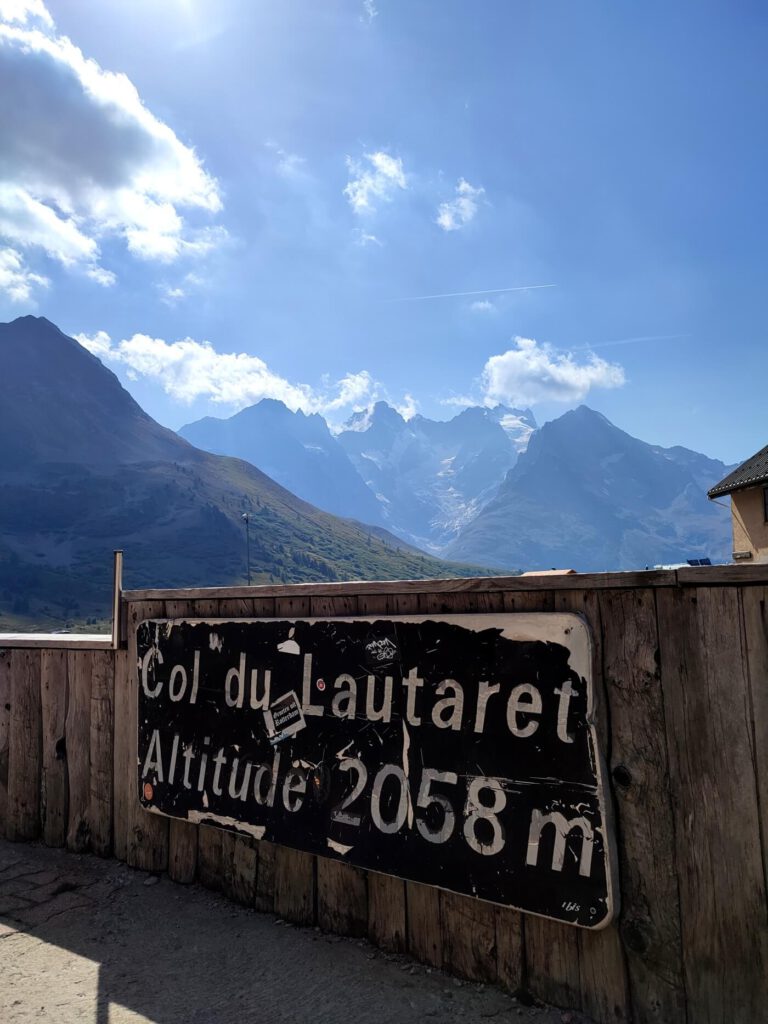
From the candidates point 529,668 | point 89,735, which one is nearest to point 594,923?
point 529,668

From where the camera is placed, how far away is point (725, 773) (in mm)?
2289

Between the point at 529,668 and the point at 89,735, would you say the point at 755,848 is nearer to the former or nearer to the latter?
the point at 529,668

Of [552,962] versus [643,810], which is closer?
[643,810]

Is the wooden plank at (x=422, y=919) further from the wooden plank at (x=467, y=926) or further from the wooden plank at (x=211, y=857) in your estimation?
the wooden plank at (x=211, y=857)

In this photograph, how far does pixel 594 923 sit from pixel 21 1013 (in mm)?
2447

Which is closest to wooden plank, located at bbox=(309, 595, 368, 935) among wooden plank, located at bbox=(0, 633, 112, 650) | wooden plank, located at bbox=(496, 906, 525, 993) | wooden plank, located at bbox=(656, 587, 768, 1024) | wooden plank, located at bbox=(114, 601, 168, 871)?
wooden plank, located at bbox=(496, 906, 525, 993)

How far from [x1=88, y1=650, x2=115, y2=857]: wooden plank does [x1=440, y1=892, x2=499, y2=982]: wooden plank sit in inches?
98.3

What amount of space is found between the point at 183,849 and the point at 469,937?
1947 millimetres

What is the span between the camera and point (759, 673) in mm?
2240

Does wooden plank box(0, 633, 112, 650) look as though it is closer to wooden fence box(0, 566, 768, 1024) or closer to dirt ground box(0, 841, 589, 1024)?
dirt ground box(0, 841, 589, 1024)

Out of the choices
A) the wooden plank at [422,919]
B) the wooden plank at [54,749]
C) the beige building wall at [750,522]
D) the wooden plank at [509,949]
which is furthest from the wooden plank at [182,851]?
the beige building wall at [750,522]

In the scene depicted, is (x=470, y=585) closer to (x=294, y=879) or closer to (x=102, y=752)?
(x=294, y=879)

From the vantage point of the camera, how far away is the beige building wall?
31.3 m

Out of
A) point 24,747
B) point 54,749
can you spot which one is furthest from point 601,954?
point 24,747
